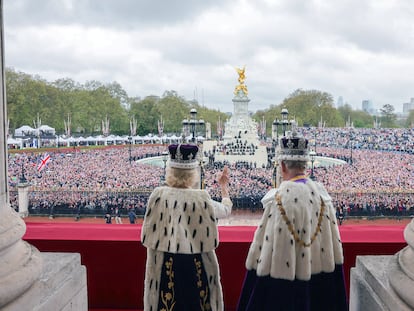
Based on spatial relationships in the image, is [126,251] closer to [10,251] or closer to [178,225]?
[178,225]

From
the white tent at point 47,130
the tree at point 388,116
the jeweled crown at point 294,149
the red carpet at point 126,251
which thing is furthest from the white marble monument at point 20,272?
the tree at point 388,116

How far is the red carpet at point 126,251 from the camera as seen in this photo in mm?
2891

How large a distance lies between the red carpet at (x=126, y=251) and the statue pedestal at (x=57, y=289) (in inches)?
28.9

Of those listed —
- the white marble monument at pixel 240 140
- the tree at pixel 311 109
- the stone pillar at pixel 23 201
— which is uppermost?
the tree at pixel 311 109

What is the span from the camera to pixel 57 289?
1.89m

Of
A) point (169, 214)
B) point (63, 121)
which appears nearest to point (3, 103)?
point (169, 214)

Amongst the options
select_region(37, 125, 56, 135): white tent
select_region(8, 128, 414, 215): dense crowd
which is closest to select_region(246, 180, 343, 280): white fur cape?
select_region(8, 128, 414, 215): dense crowd

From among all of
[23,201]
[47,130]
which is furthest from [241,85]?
[23,201]

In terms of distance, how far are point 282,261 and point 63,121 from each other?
171 feet

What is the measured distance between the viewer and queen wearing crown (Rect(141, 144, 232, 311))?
86.5 inches

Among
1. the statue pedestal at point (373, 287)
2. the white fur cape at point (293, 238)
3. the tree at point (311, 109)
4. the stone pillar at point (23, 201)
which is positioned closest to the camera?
the statue pedestal at point (373, 287)

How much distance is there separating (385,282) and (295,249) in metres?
0.42

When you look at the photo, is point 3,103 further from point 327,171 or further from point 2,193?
point 327,171

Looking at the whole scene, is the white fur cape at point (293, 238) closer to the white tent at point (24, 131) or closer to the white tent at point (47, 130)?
the white tent at point (24, 131)
